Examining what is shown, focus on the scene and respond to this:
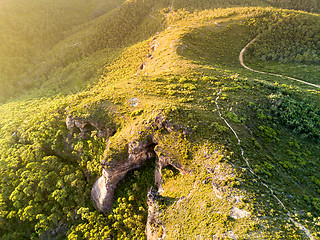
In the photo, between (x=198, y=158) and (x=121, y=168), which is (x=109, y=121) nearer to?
(x=121, y=168)

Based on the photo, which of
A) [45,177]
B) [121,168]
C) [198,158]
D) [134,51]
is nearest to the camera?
[198,158]

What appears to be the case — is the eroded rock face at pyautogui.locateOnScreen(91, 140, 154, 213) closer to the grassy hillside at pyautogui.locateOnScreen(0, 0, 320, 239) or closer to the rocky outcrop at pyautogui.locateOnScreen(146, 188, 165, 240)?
the grassy hillside at pyautogui.locateOnScreen(0, 0, 320, 239)

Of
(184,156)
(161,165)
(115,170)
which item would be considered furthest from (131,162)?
(184,156)

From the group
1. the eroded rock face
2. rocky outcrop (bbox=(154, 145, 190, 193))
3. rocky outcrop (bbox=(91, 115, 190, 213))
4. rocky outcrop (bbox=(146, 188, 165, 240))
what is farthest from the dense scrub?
rocky outcrop (bbox=(146, 188, 165, 240))

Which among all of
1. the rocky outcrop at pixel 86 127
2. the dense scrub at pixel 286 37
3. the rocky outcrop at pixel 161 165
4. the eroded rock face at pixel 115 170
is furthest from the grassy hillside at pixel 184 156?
the dense scrub at pixel 286 37

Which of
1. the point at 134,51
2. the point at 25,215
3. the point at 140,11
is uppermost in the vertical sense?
the point at 140,11

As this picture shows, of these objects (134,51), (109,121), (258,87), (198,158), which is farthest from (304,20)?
(109,121)

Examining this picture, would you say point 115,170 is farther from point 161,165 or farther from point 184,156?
point 184,156
